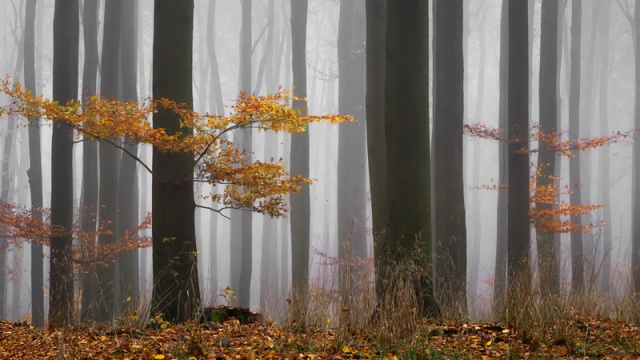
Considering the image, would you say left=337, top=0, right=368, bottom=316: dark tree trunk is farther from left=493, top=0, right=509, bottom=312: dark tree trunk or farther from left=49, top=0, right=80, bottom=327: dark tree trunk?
left=49, top=0, right=80, bottom=327: dark tree trunk

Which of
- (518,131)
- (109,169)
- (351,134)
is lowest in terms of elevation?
(109,169)

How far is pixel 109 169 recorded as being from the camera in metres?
12.2

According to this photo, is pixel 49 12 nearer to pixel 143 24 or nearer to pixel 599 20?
pixel 143 24

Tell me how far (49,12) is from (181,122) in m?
28.2

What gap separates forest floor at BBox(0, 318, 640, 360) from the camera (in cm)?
482

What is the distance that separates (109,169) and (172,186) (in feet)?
17.1

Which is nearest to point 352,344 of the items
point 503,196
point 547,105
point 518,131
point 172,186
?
point 172,186

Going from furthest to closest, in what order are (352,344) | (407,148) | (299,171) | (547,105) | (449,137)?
(299,171) < (547,105) < (449,137) < (407,148) < (352,344)

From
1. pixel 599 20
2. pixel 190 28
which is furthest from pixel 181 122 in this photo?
pixel 599 20

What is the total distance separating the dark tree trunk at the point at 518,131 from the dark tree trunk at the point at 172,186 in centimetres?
516

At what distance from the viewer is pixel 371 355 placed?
478cm

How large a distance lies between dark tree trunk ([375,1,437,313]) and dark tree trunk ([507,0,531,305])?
13.7ft

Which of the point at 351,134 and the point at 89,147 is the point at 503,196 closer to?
the point at 351,134

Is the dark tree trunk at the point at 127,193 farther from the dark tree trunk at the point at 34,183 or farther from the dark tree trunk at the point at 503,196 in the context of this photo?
the dark tree trunk at the point at 503,196
